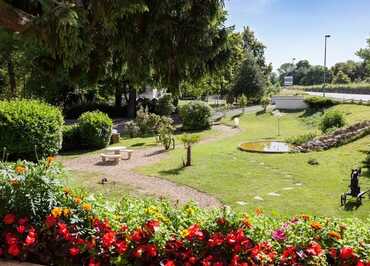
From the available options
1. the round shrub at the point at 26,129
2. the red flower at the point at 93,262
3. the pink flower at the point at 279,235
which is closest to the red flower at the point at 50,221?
the red flower at the point at 93,262

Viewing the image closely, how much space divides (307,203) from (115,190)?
5.35m

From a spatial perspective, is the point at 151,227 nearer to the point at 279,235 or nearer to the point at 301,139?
the point at 279,235

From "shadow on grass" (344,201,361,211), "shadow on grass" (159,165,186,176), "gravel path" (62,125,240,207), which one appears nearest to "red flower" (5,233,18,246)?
"gravel path" (62,125,240,207)

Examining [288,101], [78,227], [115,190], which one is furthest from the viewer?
[288,101]

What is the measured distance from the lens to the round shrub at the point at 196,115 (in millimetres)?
28672

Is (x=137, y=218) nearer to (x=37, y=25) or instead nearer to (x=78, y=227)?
(x=78, y=227)

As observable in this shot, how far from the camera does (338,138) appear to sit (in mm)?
19484

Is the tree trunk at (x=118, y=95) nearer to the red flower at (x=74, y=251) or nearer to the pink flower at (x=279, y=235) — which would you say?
the red flower at (x=74, y=251)

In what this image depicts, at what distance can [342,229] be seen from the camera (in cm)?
396

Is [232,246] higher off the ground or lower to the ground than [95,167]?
higher

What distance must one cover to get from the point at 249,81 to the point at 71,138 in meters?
28.7

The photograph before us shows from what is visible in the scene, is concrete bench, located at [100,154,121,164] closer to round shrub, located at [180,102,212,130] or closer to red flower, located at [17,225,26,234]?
red flower, located at [17,225,26,234]

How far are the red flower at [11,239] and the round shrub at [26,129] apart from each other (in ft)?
34.5

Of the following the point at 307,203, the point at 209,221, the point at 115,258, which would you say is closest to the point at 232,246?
the point at 209,221
